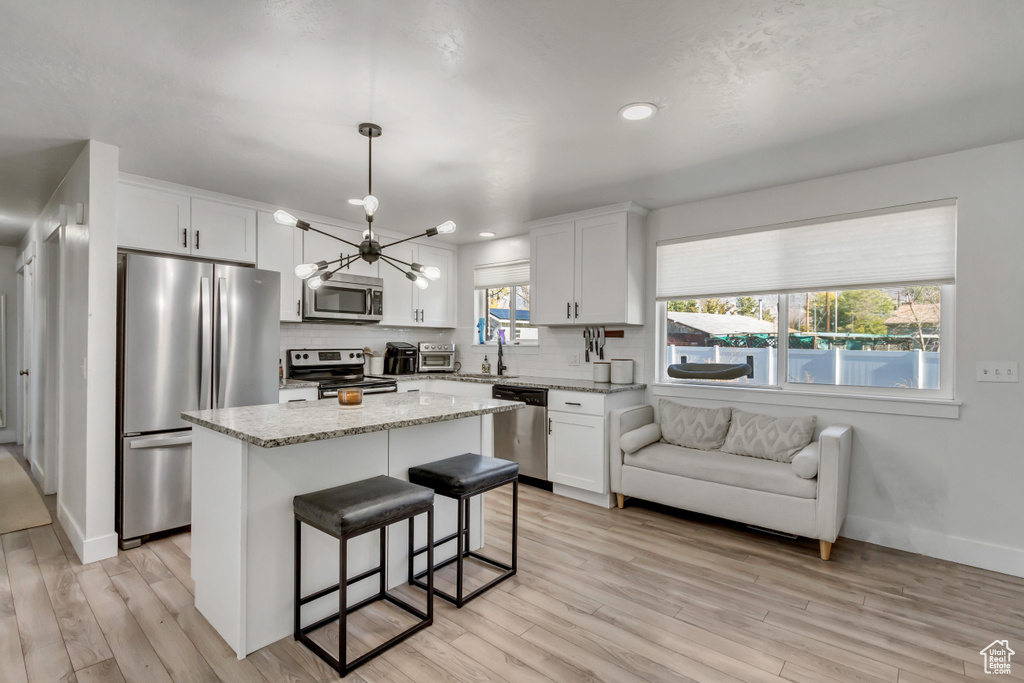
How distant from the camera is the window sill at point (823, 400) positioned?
2994 millimetres

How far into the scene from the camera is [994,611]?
7.70 feet

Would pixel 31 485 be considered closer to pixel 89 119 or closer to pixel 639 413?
pixel 89 119

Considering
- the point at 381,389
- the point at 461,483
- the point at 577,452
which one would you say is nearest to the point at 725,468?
the point at 577,452

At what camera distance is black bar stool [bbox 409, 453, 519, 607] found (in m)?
2.32

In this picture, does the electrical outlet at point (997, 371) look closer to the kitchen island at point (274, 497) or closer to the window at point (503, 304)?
the kitchen island at point (274, 497)

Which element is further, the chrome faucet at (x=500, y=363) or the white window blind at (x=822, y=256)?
the chrome faucet at (x=500, y=363)

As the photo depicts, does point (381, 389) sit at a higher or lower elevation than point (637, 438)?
higher

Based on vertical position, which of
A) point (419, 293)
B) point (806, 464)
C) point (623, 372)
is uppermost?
point (419, 293)

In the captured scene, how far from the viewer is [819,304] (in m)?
3.51

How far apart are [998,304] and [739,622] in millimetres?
2391

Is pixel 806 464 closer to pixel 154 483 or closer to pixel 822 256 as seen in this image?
pixel 822 256

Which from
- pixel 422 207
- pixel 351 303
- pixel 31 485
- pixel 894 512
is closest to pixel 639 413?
pixel 894 512

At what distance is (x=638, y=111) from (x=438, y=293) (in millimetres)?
3535

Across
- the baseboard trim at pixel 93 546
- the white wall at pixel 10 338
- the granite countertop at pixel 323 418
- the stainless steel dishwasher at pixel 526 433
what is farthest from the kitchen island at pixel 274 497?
the white wall at pixel 10 338
